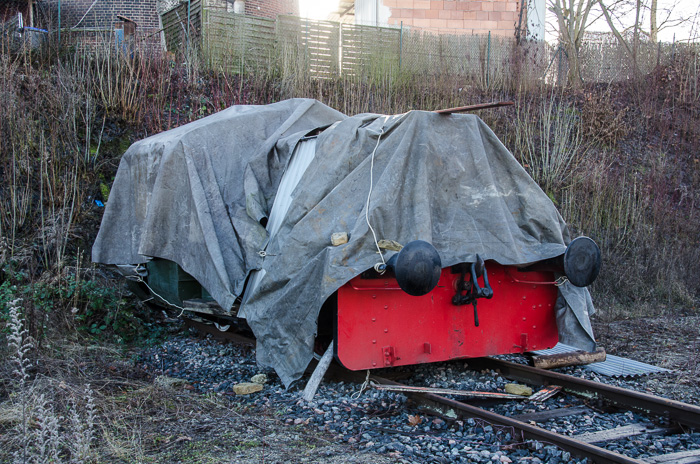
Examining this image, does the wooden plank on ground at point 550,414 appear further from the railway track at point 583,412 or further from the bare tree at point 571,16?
the bare tree at point 571,16

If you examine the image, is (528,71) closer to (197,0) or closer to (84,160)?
(197,0)

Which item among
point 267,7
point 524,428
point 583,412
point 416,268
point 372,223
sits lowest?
point 583,412

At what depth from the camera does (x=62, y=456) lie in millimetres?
3414

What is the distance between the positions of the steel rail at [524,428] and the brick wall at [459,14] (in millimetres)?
15893

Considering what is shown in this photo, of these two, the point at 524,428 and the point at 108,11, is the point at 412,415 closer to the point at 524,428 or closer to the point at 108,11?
the point at 524,428

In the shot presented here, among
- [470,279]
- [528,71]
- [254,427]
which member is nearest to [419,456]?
[254,427]

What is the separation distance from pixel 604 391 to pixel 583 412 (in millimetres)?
303

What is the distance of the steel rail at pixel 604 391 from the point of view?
3930 millimetres

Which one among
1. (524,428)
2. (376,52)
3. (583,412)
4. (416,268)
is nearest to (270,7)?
(376,52)

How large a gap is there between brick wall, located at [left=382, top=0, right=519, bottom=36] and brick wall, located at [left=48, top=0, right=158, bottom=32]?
7.90m

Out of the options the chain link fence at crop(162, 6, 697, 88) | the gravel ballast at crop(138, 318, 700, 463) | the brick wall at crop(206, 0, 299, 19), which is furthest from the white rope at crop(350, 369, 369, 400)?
the brick wall at crop(206, 0, 299, 19)

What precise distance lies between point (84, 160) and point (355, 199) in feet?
23.3

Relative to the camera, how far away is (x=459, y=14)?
61.4ft

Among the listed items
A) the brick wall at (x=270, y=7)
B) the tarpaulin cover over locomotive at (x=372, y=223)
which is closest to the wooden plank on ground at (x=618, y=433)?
the tarpaulin cover over locomotive at (x=372, y=223)
